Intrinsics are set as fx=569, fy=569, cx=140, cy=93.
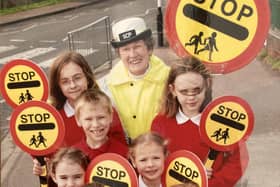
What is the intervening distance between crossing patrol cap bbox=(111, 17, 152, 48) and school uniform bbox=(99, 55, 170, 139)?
0.07 meters

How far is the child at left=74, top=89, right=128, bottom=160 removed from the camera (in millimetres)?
1613

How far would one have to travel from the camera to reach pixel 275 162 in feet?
6.62

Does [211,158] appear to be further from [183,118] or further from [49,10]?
[49,10]

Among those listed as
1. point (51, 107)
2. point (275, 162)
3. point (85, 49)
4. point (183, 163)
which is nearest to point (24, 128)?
point (51, 107)

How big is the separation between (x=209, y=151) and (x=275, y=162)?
49cm

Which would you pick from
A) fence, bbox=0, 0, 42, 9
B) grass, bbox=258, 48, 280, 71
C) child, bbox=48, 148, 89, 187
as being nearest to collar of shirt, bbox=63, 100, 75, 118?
child, bbox=48, 148, 89, 187

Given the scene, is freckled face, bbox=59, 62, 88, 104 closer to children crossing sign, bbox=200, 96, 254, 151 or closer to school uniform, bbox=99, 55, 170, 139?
school uniform, bbox=99, 55, 170, 139

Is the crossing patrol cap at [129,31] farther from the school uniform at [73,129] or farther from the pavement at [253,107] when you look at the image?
the school uniform at [73,129]

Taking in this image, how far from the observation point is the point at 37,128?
65.6 inches

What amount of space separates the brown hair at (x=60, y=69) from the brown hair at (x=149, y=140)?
0.19 meters

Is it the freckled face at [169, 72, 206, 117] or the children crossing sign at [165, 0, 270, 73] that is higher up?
the children crossing sign at [165, 0, 270, 73]

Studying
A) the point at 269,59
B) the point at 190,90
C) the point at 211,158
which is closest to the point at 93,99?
the point at 190,90

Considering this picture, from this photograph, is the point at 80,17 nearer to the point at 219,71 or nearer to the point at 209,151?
the point at 219,71

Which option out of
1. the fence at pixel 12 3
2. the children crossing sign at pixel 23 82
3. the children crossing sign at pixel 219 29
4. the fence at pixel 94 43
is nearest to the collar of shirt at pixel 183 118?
the children crossing sign at pixel 219 29
